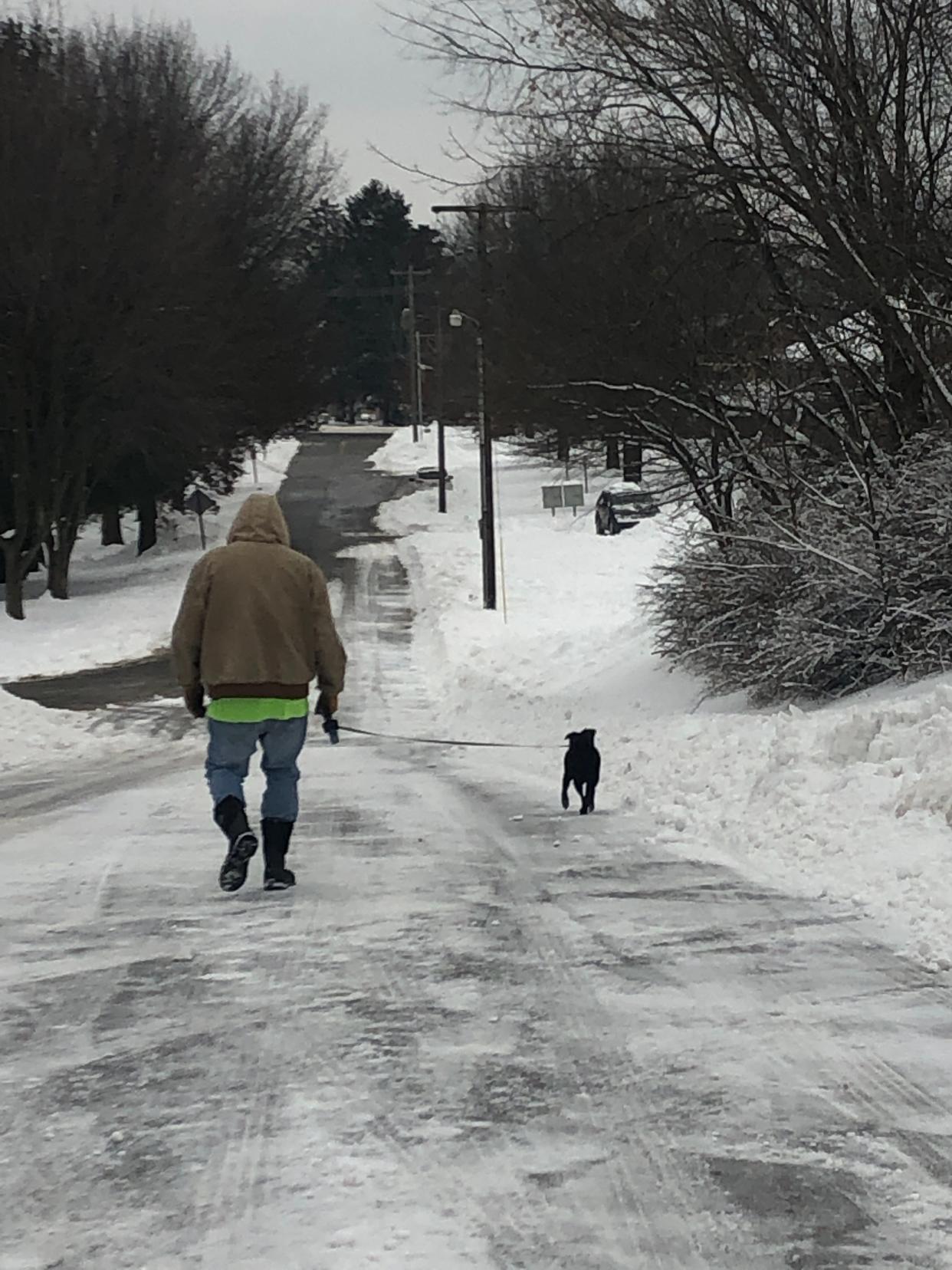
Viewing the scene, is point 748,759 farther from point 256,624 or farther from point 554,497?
point 554,497

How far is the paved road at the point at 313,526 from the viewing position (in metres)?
24.2

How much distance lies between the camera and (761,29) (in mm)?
12641

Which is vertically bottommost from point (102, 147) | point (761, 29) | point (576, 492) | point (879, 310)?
point (576, 492)

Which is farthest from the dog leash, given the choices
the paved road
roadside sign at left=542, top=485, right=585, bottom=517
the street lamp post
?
roadside sign at left=542, top=485, right=585, bottom=517

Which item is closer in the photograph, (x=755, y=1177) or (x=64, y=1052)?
(x=755, y=1177)

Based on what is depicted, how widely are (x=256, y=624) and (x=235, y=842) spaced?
0.95m

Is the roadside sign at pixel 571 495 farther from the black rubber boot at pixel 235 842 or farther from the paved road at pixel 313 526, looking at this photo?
the black rubber boot at pixel 235 842

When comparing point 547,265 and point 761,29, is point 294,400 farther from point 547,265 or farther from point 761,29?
point 761,29

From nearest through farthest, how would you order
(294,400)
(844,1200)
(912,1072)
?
(844,1200) < (912,1072) < (294,400)

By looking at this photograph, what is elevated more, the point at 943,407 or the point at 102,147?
the point at 102,147

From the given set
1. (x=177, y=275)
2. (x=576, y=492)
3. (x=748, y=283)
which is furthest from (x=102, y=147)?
(x=748, y=283)

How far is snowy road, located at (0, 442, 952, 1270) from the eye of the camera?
355cm

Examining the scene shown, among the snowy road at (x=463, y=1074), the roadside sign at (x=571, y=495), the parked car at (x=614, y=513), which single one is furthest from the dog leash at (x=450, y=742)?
the parked car at (x=614, y=513)

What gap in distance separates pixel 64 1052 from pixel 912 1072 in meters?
2.42
